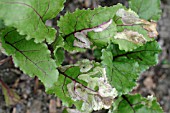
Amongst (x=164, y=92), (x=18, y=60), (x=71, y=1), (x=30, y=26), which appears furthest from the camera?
(x=164, y=92)

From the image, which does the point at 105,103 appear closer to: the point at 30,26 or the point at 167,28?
the point at 30,26

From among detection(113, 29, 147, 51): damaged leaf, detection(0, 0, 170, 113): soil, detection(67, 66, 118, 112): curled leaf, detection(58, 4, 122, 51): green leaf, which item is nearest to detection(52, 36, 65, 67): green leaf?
detection(58, 4, 122, 51): green leaf

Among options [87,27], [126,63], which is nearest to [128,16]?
[87,27]

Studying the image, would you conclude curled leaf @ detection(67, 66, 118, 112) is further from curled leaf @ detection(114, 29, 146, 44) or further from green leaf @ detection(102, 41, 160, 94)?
curled leaf @ detection(114, 29, 146, 44)

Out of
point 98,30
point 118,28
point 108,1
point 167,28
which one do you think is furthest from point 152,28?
point 167,28

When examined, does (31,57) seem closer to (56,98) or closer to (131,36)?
(131,36)

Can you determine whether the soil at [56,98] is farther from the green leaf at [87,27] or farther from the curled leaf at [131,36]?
the curled leaf at [131,36]
